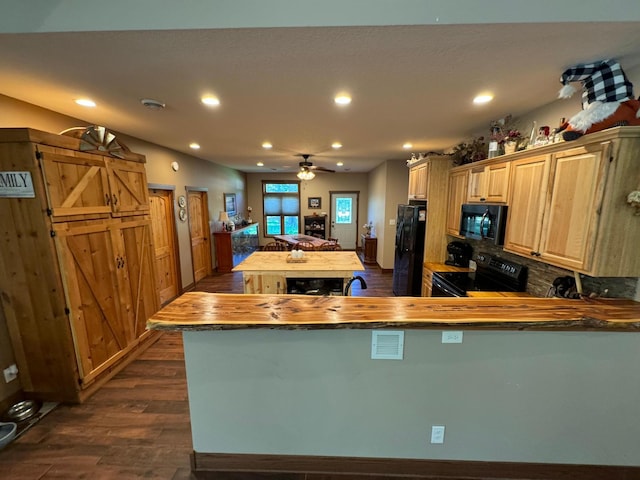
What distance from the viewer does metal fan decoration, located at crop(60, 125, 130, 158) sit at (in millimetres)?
2234

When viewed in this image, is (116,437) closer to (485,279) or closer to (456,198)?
(485,279)

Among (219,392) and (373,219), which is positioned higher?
(373,219)

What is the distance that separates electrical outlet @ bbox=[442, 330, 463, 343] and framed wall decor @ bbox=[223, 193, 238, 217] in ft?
21.5

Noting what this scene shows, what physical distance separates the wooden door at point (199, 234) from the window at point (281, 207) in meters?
3.17

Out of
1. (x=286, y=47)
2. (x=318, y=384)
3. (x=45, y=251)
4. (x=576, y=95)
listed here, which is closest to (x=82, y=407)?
(x=45, y=251)

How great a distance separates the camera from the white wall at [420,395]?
4.74 ft

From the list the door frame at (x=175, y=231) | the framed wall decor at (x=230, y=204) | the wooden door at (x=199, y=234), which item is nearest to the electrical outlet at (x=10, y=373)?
the door frame at (x=175, y=231)

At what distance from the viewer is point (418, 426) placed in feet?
5.07

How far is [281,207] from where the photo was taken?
8.95 m

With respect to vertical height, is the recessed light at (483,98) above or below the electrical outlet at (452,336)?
above

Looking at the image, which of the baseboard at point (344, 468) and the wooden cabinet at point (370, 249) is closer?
the baseboard at point (344, 468)

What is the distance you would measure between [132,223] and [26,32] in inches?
71.3

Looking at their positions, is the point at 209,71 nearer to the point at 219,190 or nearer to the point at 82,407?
the point at 82,407

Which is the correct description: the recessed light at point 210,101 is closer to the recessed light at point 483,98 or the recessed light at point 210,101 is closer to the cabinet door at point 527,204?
the recessed light at point 483,98
